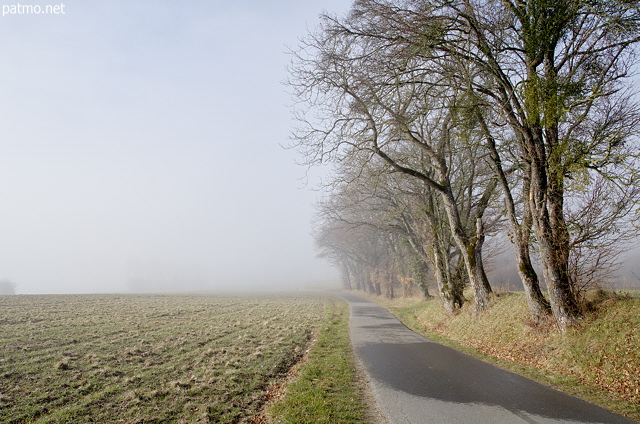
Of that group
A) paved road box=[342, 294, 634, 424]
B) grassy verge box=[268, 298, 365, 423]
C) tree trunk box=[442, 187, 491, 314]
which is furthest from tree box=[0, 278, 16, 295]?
tree trunk box=[442, 187, 491, 314]

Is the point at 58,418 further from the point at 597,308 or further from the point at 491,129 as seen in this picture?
the point at 491,129

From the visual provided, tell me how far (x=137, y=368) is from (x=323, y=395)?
5.09 meters

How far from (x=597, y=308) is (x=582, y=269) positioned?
37.6 inches

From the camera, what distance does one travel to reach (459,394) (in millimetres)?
5984

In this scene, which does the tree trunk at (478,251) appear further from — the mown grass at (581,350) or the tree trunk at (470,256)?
the mown grass at (581,350)

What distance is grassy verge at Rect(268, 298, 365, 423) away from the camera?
5.39 m

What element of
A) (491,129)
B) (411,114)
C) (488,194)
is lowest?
(488,194)

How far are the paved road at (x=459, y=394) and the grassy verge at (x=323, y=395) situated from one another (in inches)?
17.6

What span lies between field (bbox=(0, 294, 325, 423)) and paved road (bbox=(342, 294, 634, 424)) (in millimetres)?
2489

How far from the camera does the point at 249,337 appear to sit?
1274 cm

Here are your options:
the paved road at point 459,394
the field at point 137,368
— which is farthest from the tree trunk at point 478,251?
the field at point 137,368

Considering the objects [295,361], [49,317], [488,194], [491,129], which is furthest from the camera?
[49,317]

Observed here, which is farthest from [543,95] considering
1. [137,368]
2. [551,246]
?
[137,368]

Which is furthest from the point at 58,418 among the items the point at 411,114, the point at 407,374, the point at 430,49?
the point at 411,114
